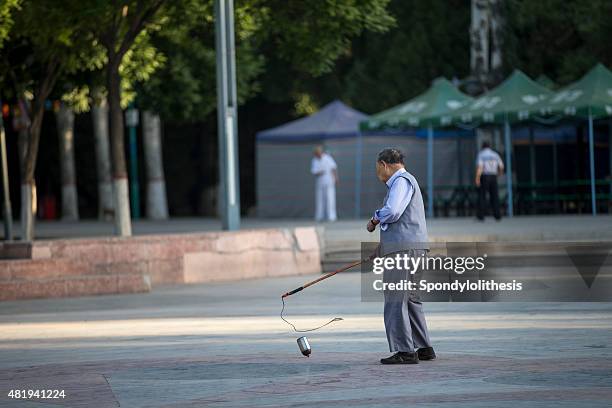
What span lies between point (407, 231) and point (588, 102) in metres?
22.7

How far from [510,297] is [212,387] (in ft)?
27.6

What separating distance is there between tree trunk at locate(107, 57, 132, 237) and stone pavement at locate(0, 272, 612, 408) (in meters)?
5.74

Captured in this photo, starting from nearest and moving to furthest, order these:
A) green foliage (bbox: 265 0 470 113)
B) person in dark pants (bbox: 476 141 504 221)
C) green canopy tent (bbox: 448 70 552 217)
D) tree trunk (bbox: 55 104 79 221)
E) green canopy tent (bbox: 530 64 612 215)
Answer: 1. person in dark pants (bbox: 476 141 504 221)
2. green canopy tent (bbox: 530 64 612 215)
3. green canopy tent (bbox: 448 70 552 217)
4. tree trunk (bbox: 55 104 79 221)
5. green foliage (bbox: 265 0 470 113)

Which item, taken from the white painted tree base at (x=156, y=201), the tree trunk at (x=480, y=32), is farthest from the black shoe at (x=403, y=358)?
the white painted tree base at (x=156, y=201)

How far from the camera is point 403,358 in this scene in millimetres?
11461

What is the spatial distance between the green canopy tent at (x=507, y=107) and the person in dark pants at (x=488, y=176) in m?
2.34

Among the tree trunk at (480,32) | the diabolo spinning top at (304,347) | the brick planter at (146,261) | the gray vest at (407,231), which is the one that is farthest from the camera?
the tree trunk at (480,32)

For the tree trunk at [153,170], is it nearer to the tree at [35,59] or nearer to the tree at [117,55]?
the tree at [35,59]

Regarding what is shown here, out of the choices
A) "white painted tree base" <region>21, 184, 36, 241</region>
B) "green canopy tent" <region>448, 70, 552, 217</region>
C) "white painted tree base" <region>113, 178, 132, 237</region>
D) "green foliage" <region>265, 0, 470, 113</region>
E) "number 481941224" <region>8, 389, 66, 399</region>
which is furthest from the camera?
"green foliage" <region>265, 0, 470, 113</region>

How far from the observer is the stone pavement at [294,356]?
9938 mm

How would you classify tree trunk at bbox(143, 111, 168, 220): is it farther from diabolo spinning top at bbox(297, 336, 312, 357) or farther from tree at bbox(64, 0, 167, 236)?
diabolo spinning top at bbox(297, 336, 312, 357)

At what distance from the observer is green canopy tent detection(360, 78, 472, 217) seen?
118 feet

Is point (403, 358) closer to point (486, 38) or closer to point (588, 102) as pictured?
point (588, 102)

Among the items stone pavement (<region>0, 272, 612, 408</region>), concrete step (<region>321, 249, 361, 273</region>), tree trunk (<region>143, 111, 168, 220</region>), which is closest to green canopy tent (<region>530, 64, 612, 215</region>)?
concrete step (<region>321, 249, 361, 273</region>)
